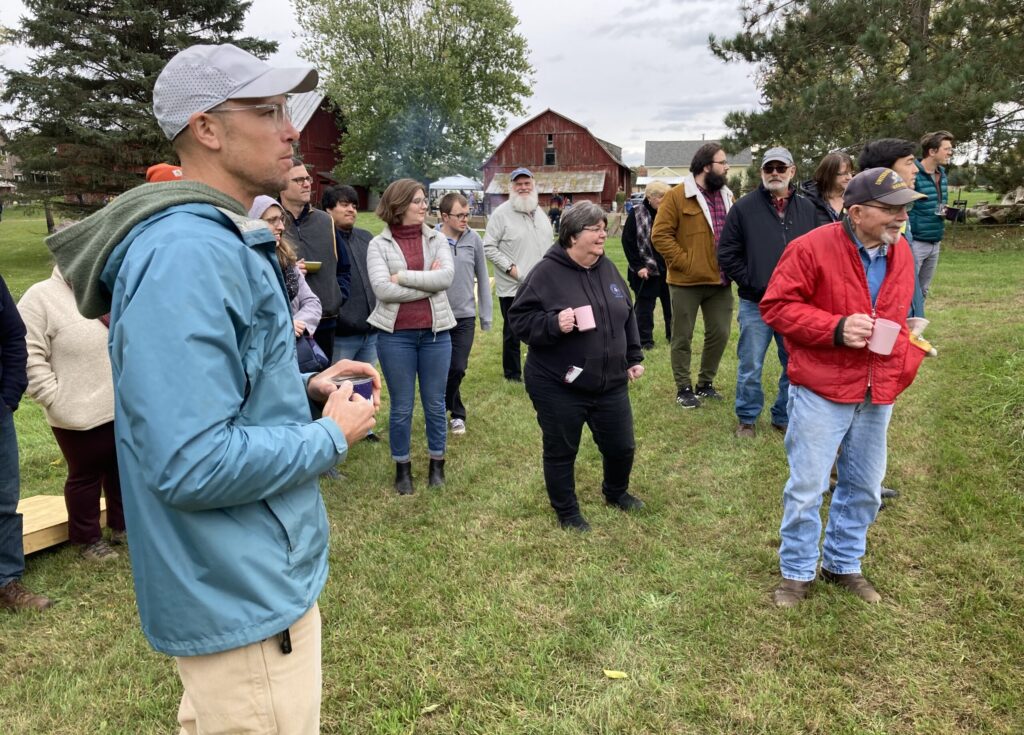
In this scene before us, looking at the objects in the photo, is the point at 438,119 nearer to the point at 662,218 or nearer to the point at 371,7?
the point at 371,7

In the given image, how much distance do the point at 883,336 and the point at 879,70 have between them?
50.7 ft

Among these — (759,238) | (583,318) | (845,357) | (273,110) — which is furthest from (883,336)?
(273,110)

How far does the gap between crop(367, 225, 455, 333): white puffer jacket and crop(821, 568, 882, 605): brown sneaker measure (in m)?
2.85

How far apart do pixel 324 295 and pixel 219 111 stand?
12.1 ft

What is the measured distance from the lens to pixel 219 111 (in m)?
1.39

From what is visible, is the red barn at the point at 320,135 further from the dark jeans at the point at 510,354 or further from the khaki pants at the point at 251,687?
the khaki pants at the point at 251,687

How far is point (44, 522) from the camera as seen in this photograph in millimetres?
4066

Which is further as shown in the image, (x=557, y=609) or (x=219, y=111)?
(x=557, y=609)

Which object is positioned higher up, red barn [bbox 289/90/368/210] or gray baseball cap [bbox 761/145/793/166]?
red barn [bbox 289/90/368/210]

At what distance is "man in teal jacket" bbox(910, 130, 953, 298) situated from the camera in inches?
275

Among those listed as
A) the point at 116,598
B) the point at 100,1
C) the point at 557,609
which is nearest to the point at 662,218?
the point at 557,609

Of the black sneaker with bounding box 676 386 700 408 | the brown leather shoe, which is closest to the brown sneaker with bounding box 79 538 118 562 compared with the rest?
the brown leather shoe

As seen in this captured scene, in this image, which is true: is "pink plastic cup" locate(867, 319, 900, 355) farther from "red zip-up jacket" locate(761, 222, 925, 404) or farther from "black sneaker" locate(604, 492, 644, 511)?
"black sneaker" locate(604, 492, 644, 511)

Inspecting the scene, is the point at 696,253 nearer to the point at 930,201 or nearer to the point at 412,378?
the point at 412,378
